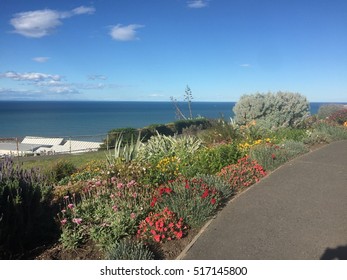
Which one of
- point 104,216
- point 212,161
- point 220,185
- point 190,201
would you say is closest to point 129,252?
point 104,216

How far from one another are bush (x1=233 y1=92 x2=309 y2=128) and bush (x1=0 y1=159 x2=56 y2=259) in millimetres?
13762

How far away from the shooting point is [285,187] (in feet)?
23.6

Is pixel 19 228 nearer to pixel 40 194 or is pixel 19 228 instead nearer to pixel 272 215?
pixel 40 194

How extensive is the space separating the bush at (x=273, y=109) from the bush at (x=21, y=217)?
1376 cm

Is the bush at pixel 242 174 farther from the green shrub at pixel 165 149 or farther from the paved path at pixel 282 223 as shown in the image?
the green shrub at pixel 165 149

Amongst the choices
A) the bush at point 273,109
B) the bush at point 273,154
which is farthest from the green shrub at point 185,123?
the bush at point 273,154

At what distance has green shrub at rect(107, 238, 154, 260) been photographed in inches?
159

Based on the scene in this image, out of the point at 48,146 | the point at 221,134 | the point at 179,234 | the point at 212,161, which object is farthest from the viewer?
the point at 48,146

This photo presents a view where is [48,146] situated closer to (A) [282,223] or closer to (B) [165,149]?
(B) [165,149]

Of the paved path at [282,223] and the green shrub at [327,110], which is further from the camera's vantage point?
the green shrub at [327,110]

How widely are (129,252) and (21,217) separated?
5.49ft

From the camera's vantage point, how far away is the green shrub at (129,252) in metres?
4.04

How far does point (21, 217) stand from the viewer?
4.70 m

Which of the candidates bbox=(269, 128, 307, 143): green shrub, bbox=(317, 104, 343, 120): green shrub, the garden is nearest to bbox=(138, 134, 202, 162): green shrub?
the garden
